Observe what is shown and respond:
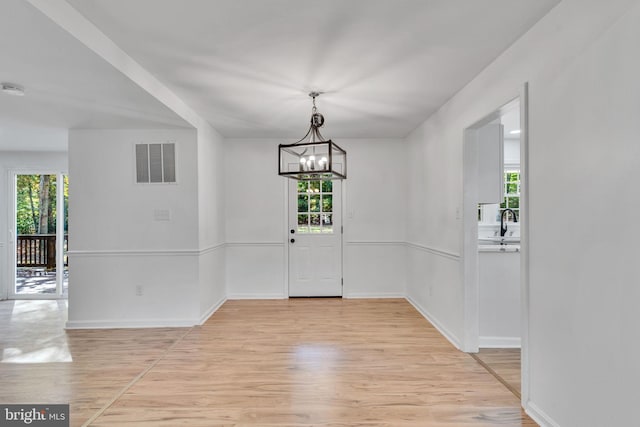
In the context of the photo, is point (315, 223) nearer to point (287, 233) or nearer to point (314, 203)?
point (314, 203)

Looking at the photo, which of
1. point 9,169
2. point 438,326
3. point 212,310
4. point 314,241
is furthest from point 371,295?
point 9,169

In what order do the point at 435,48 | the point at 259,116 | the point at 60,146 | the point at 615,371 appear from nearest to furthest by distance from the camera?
1. the point at 615,371
2. the point at 435,48
3. the point at 259,116
4. the point at 60,146

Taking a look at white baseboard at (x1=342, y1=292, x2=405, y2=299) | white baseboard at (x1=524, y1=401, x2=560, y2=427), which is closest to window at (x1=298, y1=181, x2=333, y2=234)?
white baseboard at (x1=342, y1=292, x2=405, y2=299)

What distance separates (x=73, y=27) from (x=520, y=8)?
2.48 metres

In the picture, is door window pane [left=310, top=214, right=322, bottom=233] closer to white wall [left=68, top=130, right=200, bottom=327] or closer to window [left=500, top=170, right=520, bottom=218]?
white wall [left=68, top=130, right=200, bottom=327]

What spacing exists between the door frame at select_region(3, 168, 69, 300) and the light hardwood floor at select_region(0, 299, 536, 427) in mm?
1207

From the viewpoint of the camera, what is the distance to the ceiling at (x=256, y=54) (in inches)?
76.5

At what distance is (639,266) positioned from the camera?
144cm

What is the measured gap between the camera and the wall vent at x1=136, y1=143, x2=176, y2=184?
13.2 ft

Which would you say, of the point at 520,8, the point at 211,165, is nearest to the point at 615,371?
the point at 520,8

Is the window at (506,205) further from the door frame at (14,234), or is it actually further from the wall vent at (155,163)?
the door frame at (14,234)

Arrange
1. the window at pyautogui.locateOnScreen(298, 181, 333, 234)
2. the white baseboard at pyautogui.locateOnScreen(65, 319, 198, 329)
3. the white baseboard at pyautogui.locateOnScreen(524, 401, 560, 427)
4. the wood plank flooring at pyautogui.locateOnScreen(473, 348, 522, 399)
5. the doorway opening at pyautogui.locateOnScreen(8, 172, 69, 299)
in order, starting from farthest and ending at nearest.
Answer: the doorway opening at pyautogui.locateOnScreen(8, 172, 69, 299) → the window at pyautogui.locateOnScreen(298, 181, 333, 234) → the white baseboard at pyautogui.locateOnScreen(65, 319, 198, 329) → the wood plank flooring at pyautogui.locateOnScreen(473, 348, 522, 399) → the white baseboard at pyautogui.locateOnScreen(524, 401, 560, 427)

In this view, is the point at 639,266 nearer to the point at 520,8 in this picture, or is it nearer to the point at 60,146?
the point at 520,8

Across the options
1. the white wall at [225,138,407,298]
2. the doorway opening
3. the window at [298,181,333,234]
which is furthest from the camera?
the doorway opening
